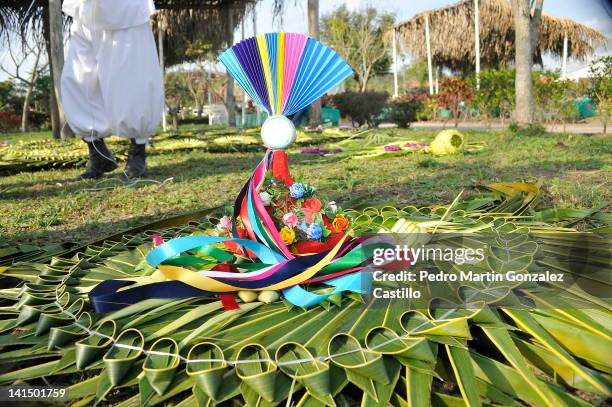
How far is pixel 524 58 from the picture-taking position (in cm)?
1064

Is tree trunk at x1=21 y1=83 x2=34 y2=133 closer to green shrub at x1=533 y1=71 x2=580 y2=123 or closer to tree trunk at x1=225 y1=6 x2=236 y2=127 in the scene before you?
tree trunk at x1=225 y1=6 x2=236 y2=127

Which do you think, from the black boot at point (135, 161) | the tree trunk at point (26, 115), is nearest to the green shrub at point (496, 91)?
the black boot at point (135, 161)

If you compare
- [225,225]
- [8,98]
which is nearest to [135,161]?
[225,225]

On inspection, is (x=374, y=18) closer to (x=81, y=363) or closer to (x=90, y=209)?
(x=90, y=209)

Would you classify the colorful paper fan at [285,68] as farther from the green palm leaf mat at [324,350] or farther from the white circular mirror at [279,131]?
the green palm leaf mat at [324,350]

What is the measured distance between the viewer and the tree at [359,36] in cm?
3597

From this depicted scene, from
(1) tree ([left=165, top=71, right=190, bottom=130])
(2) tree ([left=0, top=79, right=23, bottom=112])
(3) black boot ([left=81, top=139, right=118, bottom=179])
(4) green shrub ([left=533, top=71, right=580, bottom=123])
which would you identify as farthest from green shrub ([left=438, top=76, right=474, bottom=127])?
(2) tree ([left=0, top=79, right=23, bottom=112])

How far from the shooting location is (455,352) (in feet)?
4.30

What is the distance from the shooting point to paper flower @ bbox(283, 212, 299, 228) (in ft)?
6.02

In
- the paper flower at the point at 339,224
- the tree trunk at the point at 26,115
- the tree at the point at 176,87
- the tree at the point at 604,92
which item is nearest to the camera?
the paper flower at the point at 339,224

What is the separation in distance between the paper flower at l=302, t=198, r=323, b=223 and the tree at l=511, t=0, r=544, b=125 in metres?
9.71

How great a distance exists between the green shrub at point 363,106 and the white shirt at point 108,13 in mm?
12039

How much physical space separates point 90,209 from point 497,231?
2.92 m

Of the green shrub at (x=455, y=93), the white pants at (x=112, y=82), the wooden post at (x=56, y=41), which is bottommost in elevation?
the white pants at (x=112, y=82)
